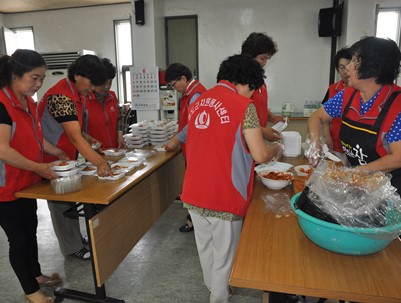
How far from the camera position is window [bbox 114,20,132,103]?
19.0 feet

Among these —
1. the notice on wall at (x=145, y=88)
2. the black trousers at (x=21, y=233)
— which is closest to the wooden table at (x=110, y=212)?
the black trousers at (x=21, y=233)

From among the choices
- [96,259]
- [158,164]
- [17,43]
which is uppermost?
[17,43]

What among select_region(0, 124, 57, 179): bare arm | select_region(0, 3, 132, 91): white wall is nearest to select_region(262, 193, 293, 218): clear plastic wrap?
select_region(0, 124, 57, 179): bare arm

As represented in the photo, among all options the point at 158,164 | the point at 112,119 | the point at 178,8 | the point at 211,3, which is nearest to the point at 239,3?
the point at 211,3

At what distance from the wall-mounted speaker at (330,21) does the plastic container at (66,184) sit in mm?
3892

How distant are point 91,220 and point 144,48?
11.3 feet

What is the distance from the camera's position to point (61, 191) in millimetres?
1706

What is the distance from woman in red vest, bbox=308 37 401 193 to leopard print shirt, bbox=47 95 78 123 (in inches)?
62.6

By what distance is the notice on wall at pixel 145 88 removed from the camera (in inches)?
177

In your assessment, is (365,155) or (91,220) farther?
(91,220)

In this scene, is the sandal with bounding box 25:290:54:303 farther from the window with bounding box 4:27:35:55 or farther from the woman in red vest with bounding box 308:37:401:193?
the window with bounding box 4:27:35:55

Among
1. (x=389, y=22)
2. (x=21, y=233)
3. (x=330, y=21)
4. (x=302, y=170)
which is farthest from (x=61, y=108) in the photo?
(x=389, y=22)

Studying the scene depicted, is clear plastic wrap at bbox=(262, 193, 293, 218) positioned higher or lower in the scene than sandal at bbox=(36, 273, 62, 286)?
higher

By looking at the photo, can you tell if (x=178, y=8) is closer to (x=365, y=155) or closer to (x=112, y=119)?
(x=112, y=119)
